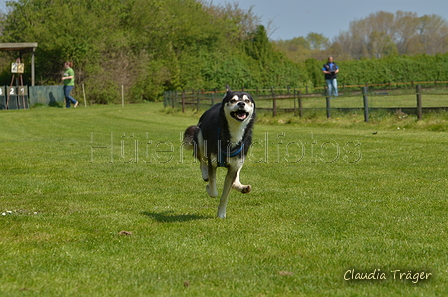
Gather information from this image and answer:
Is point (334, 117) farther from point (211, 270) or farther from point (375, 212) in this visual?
point (211, 270)

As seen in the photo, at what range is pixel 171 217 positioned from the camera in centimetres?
784

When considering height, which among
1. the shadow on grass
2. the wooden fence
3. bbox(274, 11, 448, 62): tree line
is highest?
bbox(274, 11, 448, 62): tree line

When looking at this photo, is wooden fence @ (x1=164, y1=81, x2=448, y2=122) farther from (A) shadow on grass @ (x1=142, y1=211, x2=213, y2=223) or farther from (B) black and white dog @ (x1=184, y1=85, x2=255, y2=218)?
(A) shadow on grass @ (x1=142, y1=211, x2=213, y2=223)

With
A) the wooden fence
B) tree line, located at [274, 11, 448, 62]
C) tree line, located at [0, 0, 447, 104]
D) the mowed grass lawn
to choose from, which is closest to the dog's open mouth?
the mowed grass lawn

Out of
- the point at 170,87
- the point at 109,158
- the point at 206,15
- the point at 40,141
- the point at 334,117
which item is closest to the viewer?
the point at 109,158

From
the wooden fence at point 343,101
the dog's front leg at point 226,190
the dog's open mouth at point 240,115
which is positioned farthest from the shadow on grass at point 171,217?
the wooden fence at point 343,101

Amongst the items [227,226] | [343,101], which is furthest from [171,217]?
[343,101]

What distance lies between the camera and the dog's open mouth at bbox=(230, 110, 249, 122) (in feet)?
24.3

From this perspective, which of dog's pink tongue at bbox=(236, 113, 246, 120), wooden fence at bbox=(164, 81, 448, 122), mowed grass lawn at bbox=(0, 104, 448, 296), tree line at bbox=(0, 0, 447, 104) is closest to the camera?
mowed grass lawn at bbox=(0, 104, 448, 296)

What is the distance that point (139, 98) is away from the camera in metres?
50.9

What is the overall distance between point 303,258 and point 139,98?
46.1m

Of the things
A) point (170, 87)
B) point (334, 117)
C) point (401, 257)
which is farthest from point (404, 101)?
point (401, 257)

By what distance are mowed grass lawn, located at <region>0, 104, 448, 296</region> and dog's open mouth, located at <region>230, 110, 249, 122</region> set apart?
1.23 m

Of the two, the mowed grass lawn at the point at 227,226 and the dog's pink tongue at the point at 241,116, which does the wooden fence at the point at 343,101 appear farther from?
the dog's pink tongue at the point at 241,116
